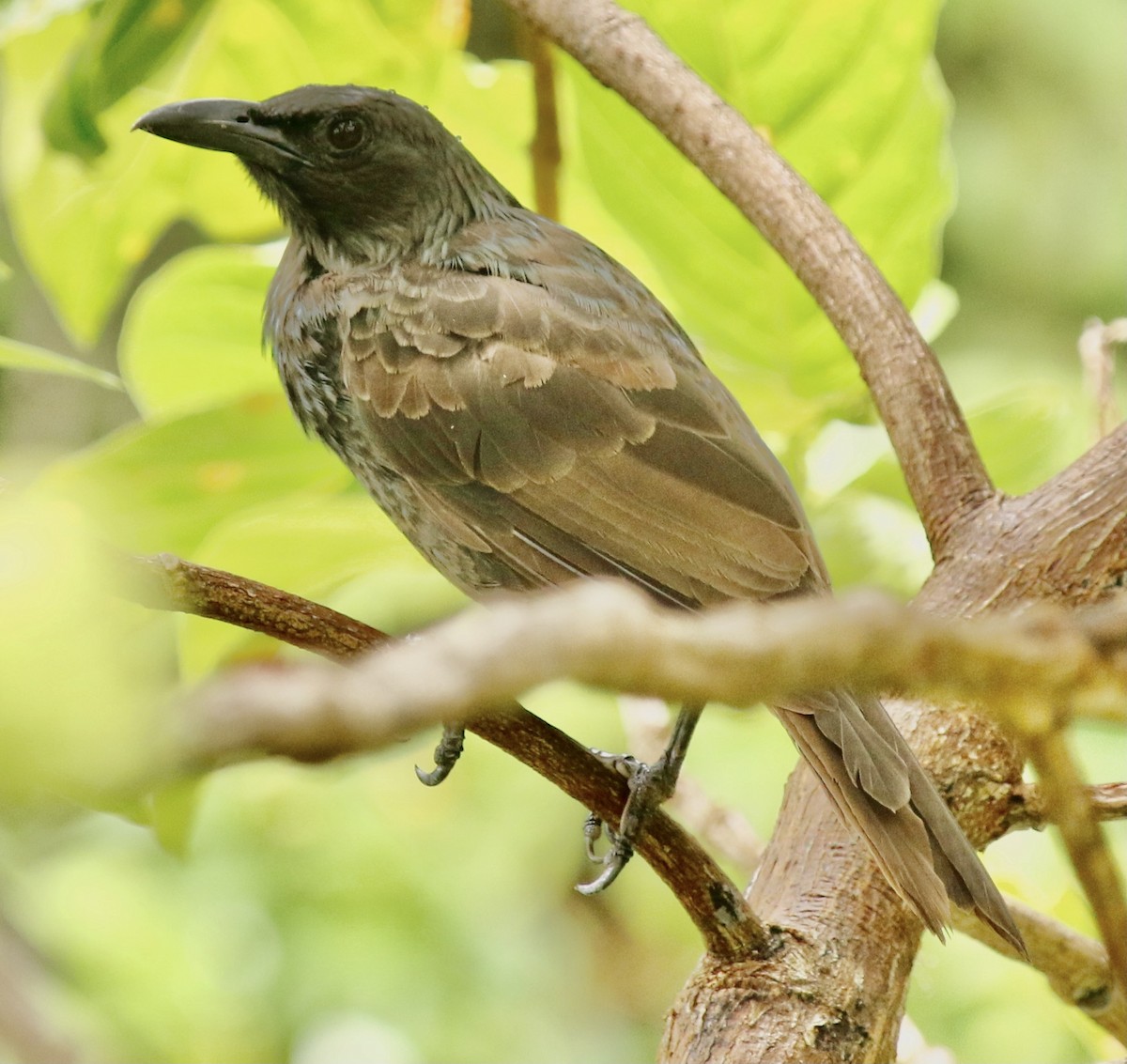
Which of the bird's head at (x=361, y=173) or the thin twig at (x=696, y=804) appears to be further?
the bird's head at (x=361, y=173)

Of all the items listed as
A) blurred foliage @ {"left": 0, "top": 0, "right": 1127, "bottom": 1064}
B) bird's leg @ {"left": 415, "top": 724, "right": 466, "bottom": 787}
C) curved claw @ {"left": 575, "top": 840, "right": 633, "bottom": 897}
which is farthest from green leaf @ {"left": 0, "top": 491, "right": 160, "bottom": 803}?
bird's leg @ {"left": 415, "top": 724, "right": 466, "bottom": 787}

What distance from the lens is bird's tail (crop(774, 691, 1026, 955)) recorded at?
1.48m

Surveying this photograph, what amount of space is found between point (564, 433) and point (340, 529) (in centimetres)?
34

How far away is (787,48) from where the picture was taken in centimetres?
219

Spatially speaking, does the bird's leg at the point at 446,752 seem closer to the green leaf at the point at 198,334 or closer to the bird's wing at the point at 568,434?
the bird's wing at the point at 568,434

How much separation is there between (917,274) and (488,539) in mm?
828

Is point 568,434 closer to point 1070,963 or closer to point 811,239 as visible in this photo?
point 811,239

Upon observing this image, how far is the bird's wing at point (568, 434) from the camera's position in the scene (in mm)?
1862

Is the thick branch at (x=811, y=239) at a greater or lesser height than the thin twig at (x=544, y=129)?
lesser

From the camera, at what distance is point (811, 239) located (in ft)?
6.63

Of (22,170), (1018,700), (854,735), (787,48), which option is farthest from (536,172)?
(1018,700)

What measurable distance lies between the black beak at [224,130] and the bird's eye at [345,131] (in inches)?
2.4

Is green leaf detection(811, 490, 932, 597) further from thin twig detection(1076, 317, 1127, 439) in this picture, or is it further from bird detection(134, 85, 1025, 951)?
thin twig detection(1076, 317, 1127, 439)

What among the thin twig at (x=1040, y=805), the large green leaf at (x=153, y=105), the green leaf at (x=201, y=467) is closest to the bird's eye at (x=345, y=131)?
the large green leaf at (x=153, y=105)
